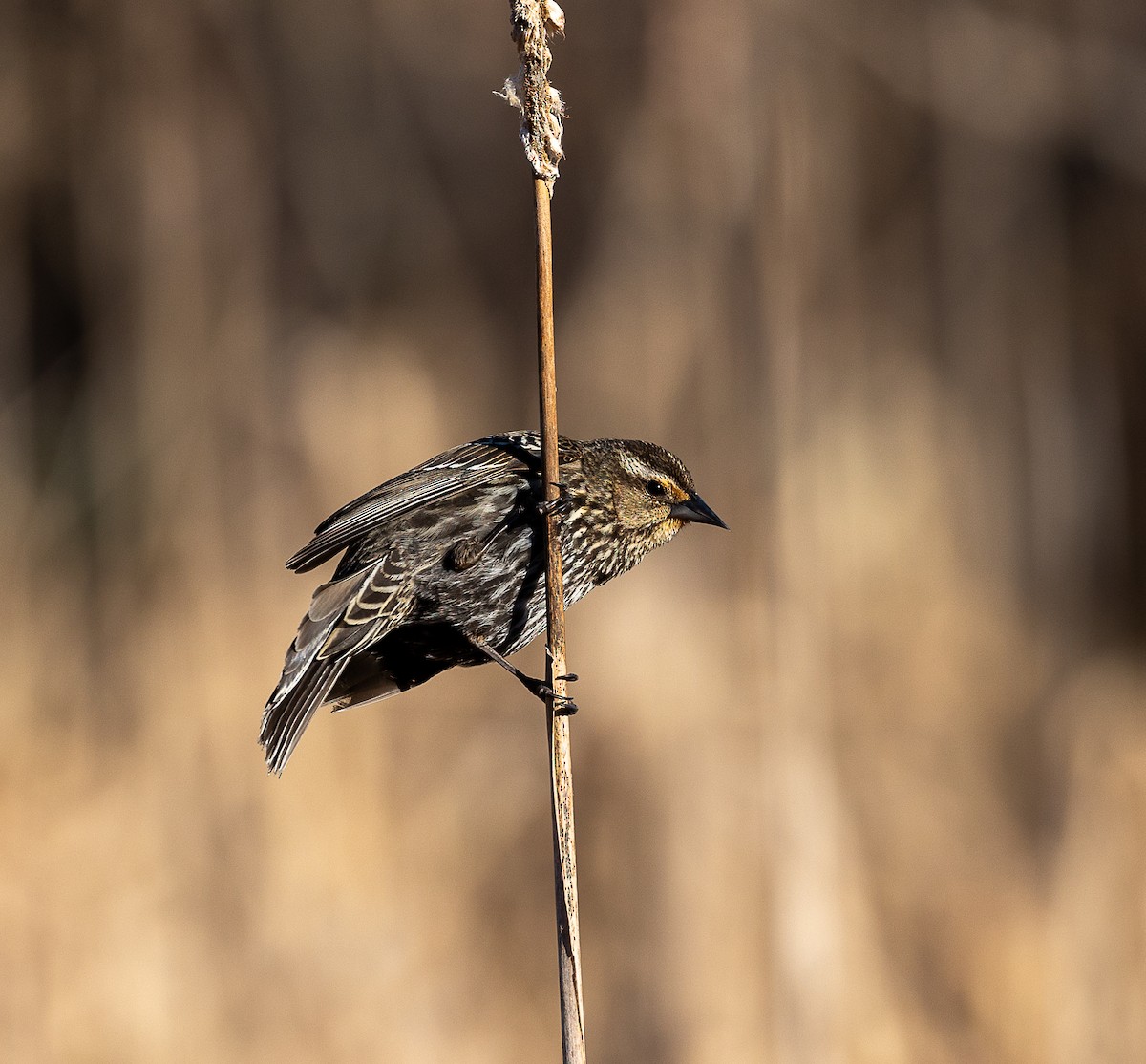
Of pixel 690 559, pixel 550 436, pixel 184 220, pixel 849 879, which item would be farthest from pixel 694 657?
pixel 550 436

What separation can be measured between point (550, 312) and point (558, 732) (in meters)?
0.54

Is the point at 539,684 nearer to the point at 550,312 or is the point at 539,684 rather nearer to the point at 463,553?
the point at 463,553

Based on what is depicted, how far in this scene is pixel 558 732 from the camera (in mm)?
1696

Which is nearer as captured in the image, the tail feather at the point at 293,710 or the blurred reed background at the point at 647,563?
the tail feather at the point at 293,710

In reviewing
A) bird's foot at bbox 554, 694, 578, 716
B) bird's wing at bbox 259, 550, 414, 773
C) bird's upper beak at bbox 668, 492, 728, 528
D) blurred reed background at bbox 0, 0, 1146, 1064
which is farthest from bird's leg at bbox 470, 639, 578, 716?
blurred reed background at bbox 0, 0, 1146, 1064

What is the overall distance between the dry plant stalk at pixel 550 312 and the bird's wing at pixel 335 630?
22.4 inches

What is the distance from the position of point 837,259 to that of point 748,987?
2.44m

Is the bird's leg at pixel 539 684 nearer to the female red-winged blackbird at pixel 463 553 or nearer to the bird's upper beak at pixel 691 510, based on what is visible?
the female red-winged blackbird at pixel 463 553

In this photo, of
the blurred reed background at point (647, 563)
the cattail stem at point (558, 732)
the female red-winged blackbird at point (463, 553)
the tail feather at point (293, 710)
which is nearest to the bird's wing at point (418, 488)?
the female red-winged blackbird at point (463, 553)

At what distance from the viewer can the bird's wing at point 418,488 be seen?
7.11ft

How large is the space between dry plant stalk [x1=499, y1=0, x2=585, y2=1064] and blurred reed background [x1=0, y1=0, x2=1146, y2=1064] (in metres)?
2.56

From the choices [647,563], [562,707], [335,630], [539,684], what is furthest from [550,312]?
[647,563]

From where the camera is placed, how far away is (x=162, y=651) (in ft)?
13.5

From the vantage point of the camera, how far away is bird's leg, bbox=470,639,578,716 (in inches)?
69.2
